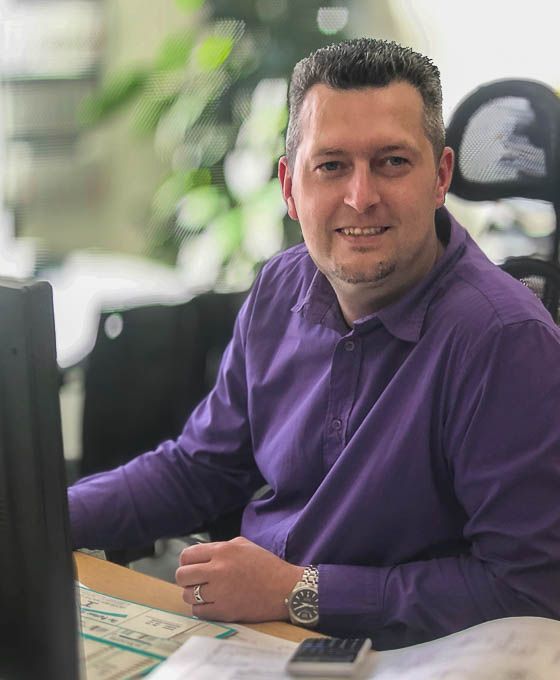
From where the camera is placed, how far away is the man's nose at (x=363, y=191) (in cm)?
130

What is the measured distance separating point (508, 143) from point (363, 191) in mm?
337

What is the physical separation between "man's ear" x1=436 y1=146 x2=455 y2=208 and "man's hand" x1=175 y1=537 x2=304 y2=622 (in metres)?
0.56

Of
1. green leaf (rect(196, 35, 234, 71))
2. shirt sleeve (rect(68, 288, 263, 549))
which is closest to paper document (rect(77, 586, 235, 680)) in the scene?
shirt sleeve (rect(68, 288, 263, 549))

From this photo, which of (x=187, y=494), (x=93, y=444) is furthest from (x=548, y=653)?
(x=93, y=444)

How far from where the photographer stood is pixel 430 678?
36.1 inches

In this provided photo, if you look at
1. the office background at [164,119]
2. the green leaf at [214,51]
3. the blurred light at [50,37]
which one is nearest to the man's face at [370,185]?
the office background at [164,119]

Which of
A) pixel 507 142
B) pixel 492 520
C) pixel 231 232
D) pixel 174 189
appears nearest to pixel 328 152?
pixel 507 142

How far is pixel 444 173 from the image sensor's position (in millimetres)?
1441

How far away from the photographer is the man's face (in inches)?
51.3

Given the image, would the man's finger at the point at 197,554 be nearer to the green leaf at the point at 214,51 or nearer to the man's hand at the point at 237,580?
the man's hand at the point at 237,580

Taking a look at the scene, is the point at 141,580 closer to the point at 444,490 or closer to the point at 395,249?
the point at 444,490

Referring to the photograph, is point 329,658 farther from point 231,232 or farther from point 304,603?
point 231,232

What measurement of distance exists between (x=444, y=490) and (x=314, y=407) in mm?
236

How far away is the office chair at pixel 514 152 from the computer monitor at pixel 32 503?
96 cm
